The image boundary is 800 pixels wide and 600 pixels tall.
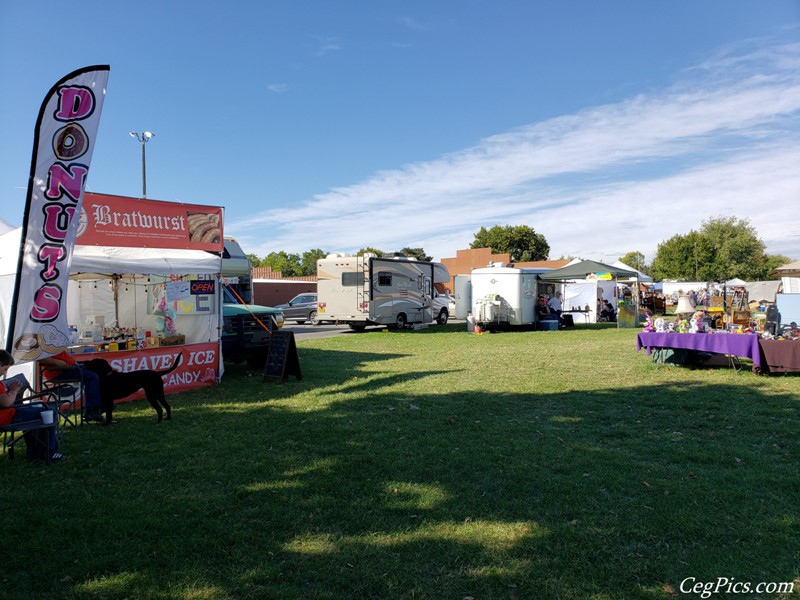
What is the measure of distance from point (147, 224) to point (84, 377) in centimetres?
298

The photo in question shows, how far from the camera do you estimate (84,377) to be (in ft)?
21.6

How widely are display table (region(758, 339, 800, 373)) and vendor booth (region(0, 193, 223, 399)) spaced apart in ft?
30.8

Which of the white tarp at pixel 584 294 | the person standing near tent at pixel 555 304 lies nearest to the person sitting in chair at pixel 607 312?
the white tarp at pixel 584 294

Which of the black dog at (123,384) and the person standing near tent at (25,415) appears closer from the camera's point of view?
the person standing near tent at (25,415)

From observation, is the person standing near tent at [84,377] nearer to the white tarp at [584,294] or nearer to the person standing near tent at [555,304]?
the person standing near tent at [555,304]

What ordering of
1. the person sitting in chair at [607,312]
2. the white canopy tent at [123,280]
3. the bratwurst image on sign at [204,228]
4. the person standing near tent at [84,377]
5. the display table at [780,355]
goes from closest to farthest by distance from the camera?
1. the person standing near tent at [84,377]
2. the white canopy tent at [123,280]
3. the display table at [780,355]
4. the bratwurst image on sign at [204,228]
5. the person sitting in chair at [607,312]

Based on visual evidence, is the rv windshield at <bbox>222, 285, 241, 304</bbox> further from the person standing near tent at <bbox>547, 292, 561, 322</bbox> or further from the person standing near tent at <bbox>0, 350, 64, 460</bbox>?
the person standing near tent at <bbox>547, 292, 561, 322</bbox>

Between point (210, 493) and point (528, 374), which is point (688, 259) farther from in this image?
point (210, 493)

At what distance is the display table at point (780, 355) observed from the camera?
Result: 9211 millimetres

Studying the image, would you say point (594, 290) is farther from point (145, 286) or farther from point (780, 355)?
point (145, 286)

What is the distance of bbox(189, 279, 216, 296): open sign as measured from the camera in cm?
934

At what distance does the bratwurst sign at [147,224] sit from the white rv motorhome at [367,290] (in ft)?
30.9

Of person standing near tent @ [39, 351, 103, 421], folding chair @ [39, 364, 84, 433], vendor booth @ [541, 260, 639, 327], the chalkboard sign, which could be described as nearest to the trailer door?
vendor booth @ [541, 260, 639, 327]

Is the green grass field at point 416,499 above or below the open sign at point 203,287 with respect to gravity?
below
